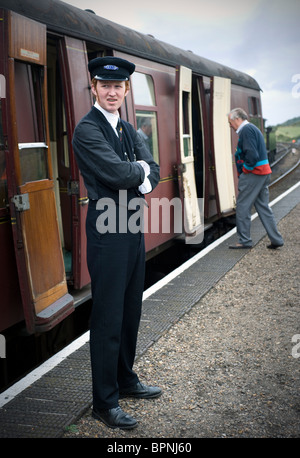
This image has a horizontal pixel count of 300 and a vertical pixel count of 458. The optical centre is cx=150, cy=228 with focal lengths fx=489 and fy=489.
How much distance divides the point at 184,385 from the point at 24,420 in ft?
3.85

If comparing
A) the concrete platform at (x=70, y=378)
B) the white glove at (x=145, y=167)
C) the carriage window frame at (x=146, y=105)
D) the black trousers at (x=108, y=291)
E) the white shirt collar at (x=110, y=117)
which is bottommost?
the concrete platform at (x=70, y=378)

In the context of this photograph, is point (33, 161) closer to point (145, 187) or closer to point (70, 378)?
point (145, 187)

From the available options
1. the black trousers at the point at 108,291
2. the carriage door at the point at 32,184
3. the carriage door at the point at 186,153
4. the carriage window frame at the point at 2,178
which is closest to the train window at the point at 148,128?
the carriage door at the point at 186,153

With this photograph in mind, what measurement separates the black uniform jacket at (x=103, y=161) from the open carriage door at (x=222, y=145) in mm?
6174

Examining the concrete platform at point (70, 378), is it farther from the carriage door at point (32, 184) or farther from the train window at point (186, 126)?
the train window at point (186, 126)

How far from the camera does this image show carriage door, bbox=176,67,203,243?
737cm

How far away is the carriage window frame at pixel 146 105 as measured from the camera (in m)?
6.56

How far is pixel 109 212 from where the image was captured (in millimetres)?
2979

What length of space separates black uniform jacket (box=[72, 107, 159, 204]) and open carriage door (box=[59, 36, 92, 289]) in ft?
6.98

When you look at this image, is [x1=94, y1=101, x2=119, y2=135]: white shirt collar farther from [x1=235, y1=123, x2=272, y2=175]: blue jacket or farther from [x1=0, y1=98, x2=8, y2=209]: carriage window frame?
[x1=235, y1=123, x2=272, y2=175]: blue jacket

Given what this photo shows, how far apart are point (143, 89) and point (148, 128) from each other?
21.2 inches

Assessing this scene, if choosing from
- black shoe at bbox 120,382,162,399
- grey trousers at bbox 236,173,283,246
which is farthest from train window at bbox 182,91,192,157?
black shoe at bbox 120,382,162,399

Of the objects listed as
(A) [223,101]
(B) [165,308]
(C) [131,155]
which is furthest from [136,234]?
(A) [223,101]

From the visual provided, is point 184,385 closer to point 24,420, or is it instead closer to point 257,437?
point 257,437
